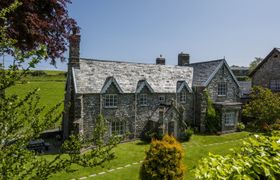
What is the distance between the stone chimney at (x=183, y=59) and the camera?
38.0 m

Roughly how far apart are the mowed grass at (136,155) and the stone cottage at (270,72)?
39.7 feet

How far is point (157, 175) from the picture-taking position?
44.3ft

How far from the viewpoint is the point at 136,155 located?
21938mm

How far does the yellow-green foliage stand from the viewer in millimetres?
13531

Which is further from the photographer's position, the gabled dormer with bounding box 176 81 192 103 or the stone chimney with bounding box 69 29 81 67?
the gabled dormer with bounding box 176 81 192 103

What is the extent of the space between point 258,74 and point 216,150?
23.9 meters

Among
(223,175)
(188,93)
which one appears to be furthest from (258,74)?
(223,175)

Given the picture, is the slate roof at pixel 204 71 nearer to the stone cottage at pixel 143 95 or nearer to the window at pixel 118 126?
the stone cottage at pixel 143 95

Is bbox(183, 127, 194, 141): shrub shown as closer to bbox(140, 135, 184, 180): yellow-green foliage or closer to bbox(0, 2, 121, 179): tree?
bbox(140, 135, 184, 180): yellow-green foliage

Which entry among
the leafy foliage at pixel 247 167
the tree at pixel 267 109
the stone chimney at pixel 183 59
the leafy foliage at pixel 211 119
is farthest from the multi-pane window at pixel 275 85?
the leafy foliage at pixel 247 167

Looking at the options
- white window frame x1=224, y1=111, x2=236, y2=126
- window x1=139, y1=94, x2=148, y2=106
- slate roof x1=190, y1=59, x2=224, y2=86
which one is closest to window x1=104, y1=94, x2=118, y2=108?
window x1=139, y1=94, x2=148, y2=106

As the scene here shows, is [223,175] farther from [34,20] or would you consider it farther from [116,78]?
[116,78]

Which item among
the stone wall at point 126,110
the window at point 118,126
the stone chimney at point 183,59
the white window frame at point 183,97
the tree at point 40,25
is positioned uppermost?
the stone chimney at point 183,59

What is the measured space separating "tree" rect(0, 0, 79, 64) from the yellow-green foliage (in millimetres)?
7188
